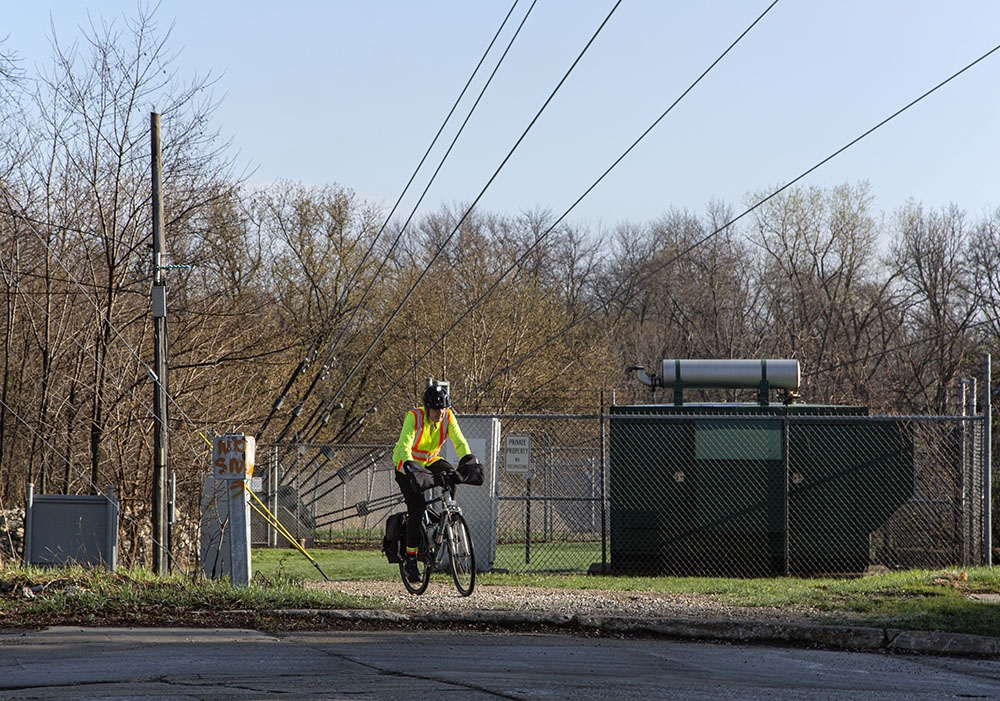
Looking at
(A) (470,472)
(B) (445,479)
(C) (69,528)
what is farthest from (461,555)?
(C) (69,528)

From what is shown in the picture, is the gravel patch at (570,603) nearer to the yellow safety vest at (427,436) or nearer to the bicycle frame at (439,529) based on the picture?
the bicycle frame at (439,529)

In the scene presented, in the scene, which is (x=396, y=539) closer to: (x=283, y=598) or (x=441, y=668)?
(x=283, y=598)

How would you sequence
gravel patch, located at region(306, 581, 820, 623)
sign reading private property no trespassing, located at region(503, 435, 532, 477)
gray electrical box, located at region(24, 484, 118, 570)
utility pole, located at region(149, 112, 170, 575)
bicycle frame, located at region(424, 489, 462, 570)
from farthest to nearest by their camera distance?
sign reading private property no trespassing, located at region(503, 435, 532, 477) < utility pole, located at region(149, 112, 170, 575) < gray electrical box, located at region(24, 484, 118, 570) < bicycle frame, located at region(424, 489, 462, 570) < gravel patch, located at region(306, 581, 820, 623)

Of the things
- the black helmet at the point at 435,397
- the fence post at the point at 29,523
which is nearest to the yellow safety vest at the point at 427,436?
the black helmet at the point at 435,397

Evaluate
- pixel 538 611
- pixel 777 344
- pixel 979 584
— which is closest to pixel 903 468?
pixel 979 584

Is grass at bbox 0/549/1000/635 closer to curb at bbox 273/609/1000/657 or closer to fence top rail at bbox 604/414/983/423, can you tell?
curb at bbox 273/609/1000/657

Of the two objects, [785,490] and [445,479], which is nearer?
[445,479]

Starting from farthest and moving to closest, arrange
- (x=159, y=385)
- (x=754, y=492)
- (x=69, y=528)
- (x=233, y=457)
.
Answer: (x=159, y=385), (x=69, y=528), (x=754, y=492), (x=233, y=457)

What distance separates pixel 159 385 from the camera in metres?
14.5

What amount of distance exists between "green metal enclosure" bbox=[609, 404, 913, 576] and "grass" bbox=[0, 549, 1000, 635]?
1.45 m

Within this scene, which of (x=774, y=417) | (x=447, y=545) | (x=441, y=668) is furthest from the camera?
(x=774, y=417)

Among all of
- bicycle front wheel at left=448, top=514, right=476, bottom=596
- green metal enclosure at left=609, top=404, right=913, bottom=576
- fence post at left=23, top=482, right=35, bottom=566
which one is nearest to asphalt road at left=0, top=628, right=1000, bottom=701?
Result: bicycle front wheel at left=448, top=514, right=476, bottom=596

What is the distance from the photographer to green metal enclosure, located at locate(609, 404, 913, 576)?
1350cm

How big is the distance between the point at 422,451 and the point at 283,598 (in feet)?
5.98
